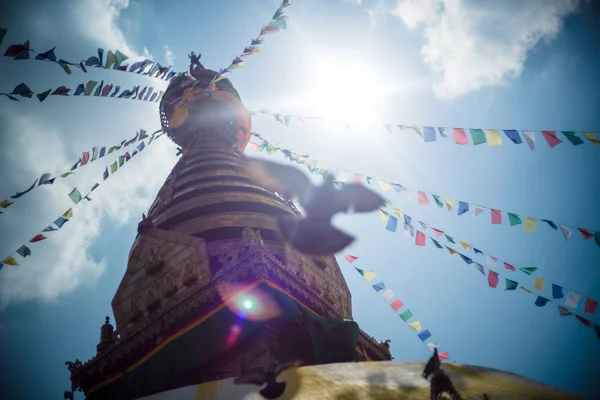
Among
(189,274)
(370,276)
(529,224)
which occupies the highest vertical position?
(189,274)

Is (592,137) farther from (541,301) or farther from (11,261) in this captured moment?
(11,261)

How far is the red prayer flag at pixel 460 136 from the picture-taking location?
33.8 ft

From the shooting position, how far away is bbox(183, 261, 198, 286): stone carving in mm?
10930

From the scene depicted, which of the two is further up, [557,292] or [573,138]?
[573,138]

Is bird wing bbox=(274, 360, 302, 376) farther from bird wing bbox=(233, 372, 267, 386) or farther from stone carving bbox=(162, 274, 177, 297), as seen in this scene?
stone carving bbox=(162, 274, 177, 297)

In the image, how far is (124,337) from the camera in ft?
32.4

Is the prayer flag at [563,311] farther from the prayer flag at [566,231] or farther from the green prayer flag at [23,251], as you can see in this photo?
the green prayer flag at [23,251]

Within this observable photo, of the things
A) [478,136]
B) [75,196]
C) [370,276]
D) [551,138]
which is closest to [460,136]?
[478,136]

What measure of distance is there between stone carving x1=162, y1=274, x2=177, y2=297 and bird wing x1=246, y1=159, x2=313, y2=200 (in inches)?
169

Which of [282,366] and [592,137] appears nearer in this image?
[282,366]

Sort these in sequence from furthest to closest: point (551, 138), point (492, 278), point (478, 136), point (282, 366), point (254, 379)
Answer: point (492, 278)
point (478, 136)
point (551, 138)
point (282, 366)
point (254, 379)

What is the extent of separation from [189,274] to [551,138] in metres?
8.94

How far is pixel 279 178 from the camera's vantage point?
15.9m

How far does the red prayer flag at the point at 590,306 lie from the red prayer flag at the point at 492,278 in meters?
1.97
